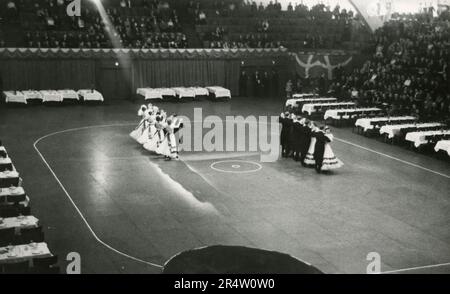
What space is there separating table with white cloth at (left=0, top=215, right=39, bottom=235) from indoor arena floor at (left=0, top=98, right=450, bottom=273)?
91 centimetres

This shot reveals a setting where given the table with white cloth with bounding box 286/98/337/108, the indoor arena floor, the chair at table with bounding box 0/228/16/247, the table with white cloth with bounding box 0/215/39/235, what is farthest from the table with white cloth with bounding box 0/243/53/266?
the table with white cloth with bounding box 286/98/337/108

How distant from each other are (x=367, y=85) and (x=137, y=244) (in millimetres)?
23597

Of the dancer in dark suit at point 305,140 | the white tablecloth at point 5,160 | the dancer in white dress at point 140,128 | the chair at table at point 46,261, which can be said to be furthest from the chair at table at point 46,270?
the dancer in white dress at point 140,128

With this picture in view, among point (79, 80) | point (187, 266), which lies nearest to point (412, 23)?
point (79, 80)

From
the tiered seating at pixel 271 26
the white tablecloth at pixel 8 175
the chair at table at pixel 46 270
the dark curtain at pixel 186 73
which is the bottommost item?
the chair at table at pixel 46 270

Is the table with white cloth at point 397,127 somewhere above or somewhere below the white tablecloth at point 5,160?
below

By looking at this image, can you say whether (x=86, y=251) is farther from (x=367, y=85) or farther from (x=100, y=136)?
(x=367, y=85)

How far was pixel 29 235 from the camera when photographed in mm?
11828

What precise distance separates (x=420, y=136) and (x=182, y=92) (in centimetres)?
1631

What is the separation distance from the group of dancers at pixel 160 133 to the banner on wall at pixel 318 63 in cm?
1811

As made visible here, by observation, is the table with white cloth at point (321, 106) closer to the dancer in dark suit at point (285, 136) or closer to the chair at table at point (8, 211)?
the dancer in dark suit at point (285, 136)

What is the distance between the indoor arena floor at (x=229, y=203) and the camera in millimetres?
13242

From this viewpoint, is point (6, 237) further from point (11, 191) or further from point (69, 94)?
point (69, 94)

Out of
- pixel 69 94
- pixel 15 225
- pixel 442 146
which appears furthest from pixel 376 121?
pixel 15 225
